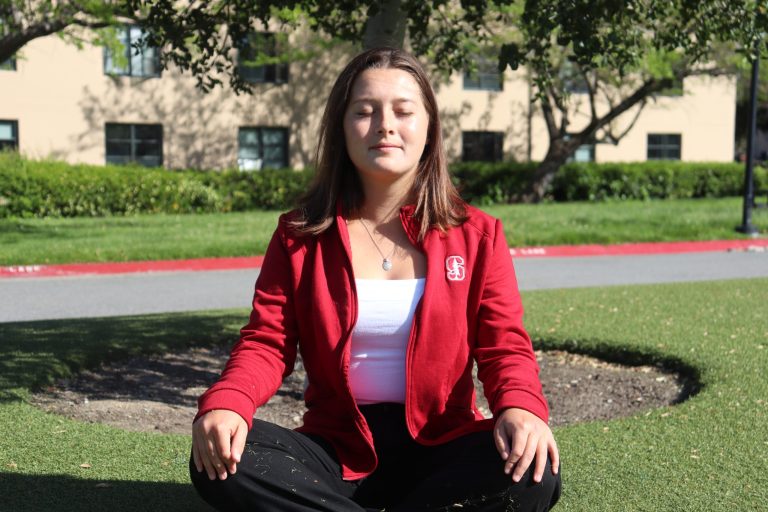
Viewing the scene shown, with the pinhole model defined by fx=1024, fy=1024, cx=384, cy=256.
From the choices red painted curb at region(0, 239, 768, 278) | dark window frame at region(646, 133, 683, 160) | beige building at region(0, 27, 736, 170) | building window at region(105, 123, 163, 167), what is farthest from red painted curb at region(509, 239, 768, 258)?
dark window frame at region(646, 133, 683, 160)

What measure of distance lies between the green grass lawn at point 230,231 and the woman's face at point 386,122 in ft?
37.3

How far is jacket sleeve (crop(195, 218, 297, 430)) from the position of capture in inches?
116

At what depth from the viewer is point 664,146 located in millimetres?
32906

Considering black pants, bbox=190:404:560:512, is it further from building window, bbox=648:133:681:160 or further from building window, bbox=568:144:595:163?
building window, bbox=648:133:681:160

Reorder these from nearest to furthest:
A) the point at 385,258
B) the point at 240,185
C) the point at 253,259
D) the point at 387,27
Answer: the point at 385,258
the point at 387,27
the point at 253,259
the point at 240,185

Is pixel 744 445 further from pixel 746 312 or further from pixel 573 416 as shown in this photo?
pixel 746 312

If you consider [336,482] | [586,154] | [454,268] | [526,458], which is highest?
[586,154]

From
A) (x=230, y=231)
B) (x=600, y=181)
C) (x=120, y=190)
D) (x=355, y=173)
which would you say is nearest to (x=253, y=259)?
(x=230, y=231)

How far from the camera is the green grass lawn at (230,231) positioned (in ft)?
47.7

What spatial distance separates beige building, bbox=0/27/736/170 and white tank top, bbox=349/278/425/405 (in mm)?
19232

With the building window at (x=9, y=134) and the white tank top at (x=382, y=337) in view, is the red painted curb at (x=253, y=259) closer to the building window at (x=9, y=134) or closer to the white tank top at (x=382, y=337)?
the white tank top at (x=382, y=337)

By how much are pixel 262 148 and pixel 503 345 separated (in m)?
25.2

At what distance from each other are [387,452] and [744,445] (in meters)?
2.20

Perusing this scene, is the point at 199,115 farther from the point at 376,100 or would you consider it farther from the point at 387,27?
the point at 376,100
